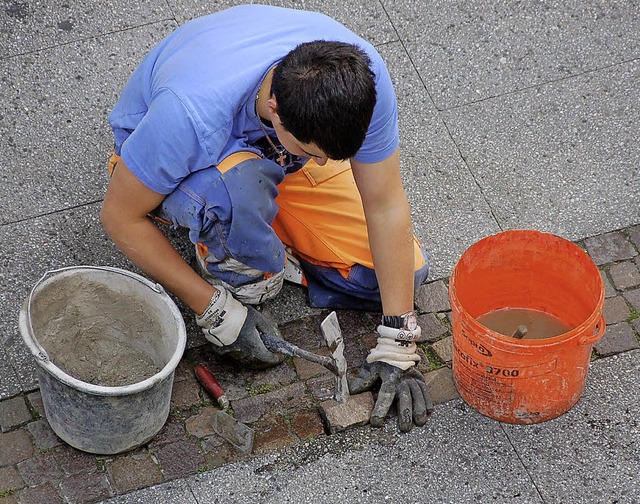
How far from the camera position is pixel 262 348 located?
11.1ft

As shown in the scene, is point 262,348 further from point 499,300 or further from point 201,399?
point 499,300

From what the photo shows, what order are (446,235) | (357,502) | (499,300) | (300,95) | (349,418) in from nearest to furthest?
(300,95)
(357,502)
(349,418)
(499,300)
(446,235)

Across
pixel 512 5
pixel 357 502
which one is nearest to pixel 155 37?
pixel 512 5

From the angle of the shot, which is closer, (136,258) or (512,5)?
(136,258)

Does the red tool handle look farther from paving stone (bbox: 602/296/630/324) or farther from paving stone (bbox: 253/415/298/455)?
paving stone (bbox: 602/296/630/324)

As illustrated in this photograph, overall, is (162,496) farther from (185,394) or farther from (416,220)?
(416,220)

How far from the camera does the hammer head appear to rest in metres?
3.07

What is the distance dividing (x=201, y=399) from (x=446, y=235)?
4.06ft

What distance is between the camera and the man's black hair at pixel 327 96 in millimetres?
2648

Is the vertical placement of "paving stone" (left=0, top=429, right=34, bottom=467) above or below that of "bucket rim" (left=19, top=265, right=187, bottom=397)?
below

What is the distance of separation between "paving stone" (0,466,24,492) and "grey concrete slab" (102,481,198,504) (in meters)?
0.30

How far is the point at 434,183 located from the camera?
4062 mm

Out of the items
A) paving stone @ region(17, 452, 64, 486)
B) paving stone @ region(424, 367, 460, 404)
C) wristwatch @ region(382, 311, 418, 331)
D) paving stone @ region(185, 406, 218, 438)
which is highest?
wristwatch @ region(382, 311, 418, 331)

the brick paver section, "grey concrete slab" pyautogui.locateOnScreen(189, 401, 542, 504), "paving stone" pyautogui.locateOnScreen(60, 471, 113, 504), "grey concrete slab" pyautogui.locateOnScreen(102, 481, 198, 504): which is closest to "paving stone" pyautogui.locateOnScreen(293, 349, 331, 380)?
the brick paver section
